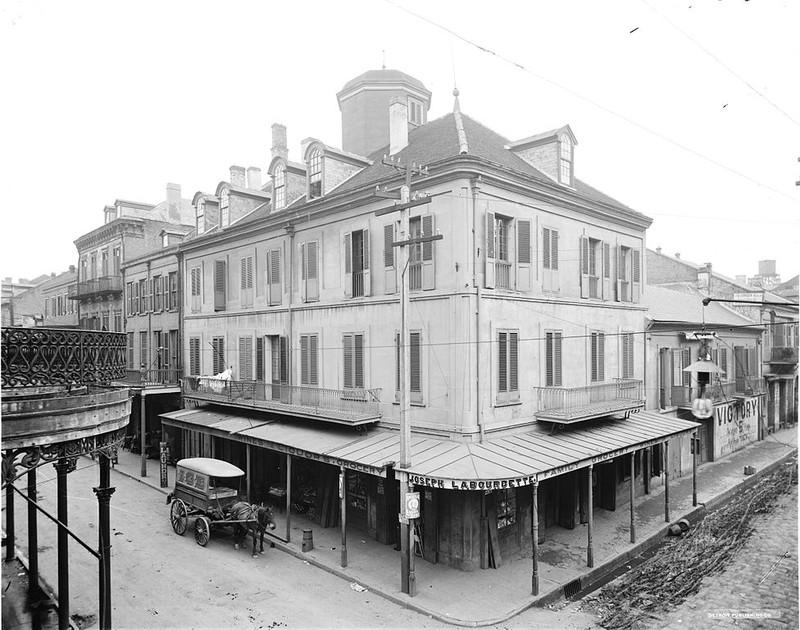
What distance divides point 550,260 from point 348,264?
262 inches

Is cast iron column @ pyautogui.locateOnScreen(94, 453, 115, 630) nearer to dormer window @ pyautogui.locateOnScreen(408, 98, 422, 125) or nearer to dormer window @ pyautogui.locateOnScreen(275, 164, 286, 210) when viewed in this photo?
dormer window @ pyautogui.locateOnScreen(275, 164, 286, 210)

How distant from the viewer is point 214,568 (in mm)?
15195

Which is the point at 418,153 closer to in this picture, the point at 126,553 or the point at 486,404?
the point at 486,404

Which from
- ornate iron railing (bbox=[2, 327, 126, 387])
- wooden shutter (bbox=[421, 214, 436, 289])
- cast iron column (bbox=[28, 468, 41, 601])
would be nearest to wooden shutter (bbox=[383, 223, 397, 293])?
wooden shutter (bbox=[421, 214, 436, 289])

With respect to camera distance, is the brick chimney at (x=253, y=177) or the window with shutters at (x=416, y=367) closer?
the window with shutters at (x=416, y=367)

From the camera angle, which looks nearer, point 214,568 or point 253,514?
point 214,568

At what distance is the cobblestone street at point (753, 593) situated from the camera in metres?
11.9

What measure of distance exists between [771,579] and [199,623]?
13.5 metres

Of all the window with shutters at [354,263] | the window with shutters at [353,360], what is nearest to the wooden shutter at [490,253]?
the window with shutters at [354,263]

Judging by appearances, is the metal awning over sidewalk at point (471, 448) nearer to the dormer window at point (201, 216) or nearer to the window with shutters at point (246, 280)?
the window with shutters at point (246, 280)

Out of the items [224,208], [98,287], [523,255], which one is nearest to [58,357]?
[523,255]

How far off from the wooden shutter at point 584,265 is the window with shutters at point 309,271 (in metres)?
9.35

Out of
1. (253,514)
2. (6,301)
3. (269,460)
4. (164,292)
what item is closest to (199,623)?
(253,514)

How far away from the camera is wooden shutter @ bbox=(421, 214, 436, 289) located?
54.4 ft
